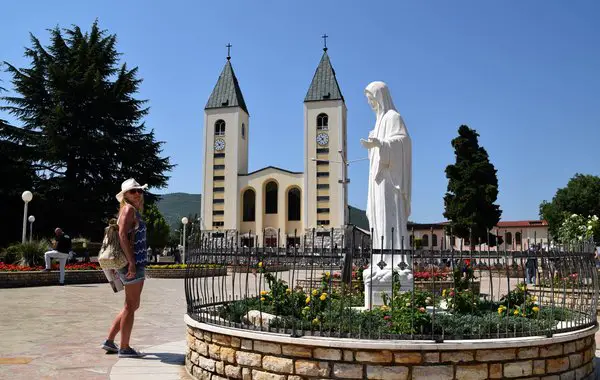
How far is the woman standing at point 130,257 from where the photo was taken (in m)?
5.96

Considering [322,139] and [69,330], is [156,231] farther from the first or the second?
[69,330]

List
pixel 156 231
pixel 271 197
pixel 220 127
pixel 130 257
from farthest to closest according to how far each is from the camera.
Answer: pixel 156 231
pixel 271 197
pixel 220 127
pixel 130 257

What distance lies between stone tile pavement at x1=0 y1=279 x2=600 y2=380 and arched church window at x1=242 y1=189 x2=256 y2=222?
52730 millimetres

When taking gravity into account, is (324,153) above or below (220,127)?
below

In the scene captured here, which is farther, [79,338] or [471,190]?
[471,190]

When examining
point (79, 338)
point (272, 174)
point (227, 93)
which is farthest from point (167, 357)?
point (227, 93)

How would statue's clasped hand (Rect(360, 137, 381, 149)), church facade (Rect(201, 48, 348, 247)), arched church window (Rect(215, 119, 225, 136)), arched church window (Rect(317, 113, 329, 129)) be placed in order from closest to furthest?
statue's clasped hand (Rect(360, 137, 381, 149))
church facade (Rect(201, 48, 348, 247))
arched church window (Rect(317, 113, 329, 129))
arched church window (Rect(215, 119, 225, 136))

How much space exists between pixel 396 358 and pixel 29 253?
19.3m

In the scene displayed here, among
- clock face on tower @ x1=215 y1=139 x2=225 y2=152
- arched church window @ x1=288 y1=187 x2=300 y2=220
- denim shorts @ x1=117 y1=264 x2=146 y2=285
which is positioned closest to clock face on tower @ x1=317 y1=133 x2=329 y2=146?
arched church window @ x1=288 y1=187 x2=300 y2=220

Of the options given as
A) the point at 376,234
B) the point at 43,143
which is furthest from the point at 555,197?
the point at 376,234

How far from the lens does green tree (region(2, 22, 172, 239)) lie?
1272 inches

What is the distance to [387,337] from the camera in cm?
464

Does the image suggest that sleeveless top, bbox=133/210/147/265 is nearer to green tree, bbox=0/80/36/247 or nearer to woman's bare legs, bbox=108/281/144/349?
woman's bare legs, bbox=108/281/144/349

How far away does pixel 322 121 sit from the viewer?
63.2 meters
